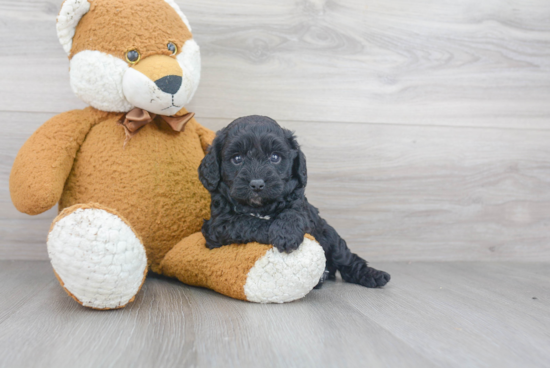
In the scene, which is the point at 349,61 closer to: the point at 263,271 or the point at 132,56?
the point at 132,56

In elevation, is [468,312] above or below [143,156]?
below

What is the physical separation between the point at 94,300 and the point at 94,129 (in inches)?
20.6

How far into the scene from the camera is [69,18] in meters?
1.16

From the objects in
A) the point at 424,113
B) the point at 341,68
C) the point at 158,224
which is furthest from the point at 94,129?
the point at 424,113

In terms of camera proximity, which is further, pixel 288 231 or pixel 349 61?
pixel 349 61

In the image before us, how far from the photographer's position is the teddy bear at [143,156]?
41.0 inches

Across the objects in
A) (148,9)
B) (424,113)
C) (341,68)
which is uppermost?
(148,9)

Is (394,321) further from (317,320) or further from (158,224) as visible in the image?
(158,224)

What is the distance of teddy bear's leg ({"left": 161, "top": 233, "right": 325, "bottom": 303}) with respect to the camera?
1.01 meters

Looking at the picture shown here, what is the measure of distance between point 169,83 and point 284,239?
0.49 metres

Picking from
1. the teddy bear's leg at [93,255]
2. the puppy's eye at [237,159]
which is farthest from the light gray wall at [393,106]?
the teddy bear's leg at [93,255]

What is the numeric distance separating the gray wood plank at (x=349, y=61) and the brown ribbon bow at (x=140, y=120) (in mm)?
324

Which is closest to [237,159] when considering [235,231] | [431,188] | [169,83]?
[235,231]

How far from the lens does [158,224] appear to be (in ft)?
3.95
